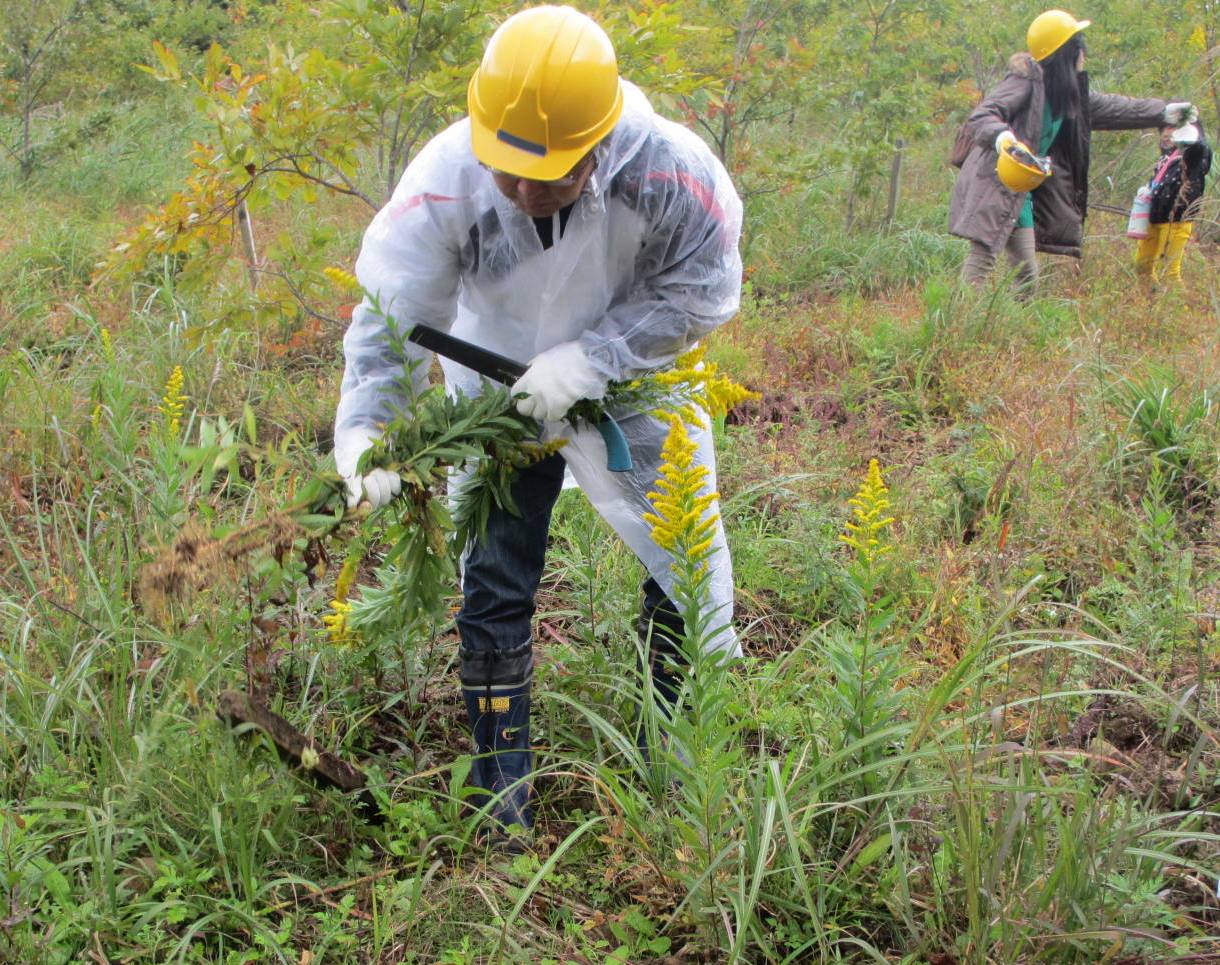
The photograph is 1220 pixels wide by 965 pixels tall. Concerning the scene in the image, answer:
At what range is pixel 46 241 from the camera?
231 inches

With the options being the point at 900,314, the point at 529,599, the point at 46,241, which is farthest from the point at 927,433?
the point at 46,241

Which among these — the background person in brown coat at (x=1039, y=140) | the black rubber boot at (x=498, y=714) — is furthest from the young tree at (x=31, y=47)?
the black rubber boot at (x=498, y=714)

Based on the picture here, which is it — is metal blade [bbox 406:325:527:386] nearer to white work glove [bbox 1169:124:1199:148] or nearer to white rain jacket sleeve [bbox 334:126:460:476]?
white rain jacket sleeve [bbox 334:126:460:476]

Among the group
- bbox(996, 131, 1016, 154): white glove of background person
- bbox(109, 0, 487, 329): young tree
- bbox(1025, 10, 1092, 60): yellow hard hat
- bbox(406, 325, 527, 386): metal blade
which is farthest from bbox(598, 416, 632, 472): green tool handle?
bbox(1025, 10, 1092, 60): yellow hard hat

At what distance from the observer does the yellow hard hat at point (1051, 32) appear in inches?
209

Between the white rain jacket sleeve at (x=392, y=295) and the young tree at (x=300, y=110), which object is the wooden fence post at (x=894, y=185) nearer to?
the young tree at (x=300, y=110)

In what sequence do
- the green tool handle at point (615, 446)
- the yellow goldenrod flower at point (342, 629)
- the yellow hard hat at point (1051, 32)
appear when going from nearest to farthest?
the green tool handle at point (615, 446)
the yellow goldenrod flower at point (342, 629)
the yellow hard hat at point (1051, 32)

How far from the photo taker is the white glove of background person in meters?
5.24

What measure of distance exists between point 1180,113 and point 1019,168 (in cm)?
117

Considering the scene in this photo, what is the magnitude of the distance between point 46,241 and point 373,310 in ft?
15.9

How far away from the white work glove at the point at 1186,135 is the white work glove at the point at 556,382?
194 inches

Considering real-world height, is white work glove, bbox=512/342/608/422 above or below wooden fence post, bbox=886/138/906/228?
above

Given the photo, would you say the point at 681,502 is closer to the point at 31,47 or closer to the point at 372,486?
the point at 372,486

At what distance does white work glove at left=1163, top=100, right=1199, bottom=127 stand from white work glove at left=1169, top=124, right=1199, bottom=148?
0.10ft
